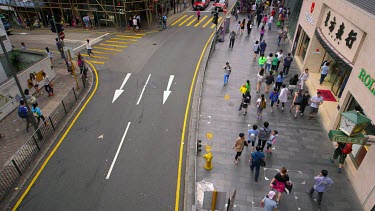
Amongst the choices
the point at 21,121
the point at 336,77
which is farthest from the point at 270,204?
the point at 21,121

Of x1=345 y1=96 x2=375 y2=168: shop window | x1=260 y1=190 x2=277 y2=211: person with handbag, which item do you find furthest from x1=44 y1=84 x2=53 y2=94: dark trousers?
x1=345 y1=96 x2=375 y2=168: shop window

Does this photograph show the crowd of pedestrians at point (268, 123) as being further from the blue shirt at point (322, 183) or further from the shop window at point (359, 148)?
the shop window at point (359, 148)

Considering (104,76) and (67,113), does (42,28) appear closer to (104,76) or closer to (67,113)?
(104,76)

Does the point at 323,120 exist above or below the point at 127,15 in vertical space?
below

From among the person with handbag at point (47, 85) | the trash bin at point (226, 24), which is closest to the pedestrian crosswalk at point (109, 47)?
the person with handbag at point (47, 85)

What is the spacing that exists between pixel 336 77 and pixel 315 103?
354cm

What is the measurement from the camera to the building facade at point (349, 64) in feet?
30.6

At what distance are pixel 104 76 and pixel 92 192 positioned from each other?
10.4 m

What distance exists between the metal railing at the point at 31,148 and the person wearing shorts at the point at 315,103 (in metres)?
13.0

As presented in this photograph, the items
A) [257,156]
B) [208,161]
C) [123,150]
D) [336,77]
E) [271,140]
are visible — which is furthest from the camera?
[336,77]

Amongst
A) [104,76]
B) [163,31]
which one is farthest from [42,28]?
[104,76]

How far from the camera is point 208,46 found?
23.8 metres

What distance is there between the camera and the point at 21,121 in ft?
45.4

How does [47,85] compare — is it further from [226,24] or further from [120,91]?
[226,24]
